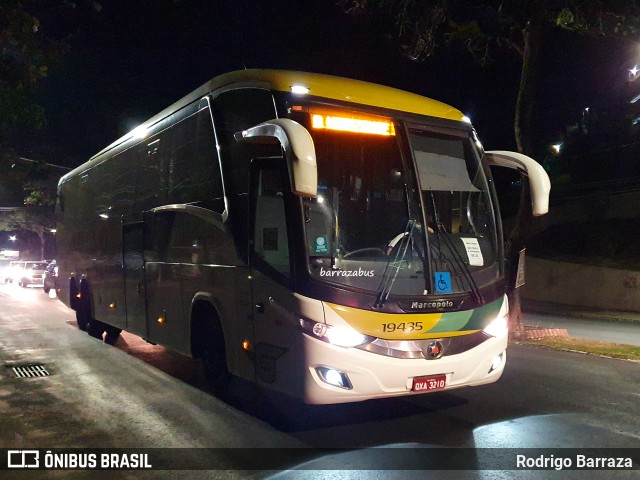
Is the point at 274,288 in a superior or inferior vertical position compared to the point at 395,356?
superior

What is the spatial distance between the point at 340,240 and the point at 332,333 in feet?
2.94

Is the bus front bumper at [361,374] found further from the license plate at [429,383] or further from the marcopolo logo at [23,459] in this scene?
the marcopolo logo at [23,459]

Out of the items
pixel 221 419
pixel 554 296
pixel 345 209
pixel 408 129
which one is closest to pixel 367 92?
pixel 408 129

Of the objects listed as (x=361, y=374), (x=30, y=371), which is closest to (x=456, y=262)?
(x=361, y=374)

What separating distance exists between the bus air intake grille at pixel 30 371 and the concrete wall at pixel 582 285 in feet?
61.3

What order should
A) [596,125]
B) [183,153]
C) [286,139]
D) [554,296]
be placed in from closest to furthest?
[286,139], [183,153], [554,296], [596,125]

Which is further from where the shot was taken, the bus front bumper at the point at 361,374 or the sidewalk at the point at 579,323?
the sidewalk at the point at 579,323

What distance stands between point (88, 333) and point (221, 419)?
7848mm

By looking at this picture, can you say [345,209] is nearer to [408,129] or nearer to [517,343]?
[408,129]

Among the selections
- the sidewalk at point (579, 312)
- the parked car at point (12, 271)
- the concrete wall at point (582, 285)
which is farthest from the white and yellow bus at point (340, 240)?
the parked car at point (12, 271)

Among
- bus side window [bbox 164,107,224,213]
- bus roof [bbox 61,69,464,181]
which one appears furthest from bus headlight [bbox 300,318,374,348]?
bus roof [bbox 61,69,464,181]

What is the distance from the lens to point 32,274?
32312mm

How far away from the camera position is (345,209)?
230 inches

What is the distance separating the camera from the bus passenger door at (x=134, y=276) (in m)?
9.36
